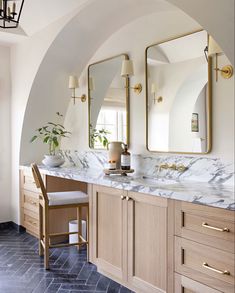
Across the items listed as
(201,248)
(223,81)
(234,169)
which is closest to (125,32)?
(223,81)

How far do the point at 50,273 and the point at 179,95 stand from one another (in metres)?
1.97

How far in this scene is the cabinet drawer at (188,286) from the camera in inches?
76.8

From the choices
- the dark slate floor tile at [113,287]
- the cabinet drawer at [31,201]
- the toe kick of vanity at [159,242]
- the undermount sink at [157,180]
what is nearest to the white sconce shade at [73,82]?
the cabinet drawer at [31,201]

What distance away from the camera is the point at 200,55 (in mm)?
2654

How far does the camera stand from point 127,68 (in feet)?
10.4

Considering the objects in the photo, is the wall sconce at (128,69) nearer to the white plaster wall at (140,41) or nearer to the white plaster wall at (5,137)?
the white plaster wall at (140,41)

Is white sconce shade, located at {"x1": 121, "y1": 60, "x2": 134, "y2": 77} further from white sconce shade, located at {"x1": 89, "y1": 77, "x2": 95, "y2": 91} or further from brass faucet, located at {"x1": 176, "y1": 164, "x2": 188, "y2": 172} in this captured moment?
brass faucet, located at {"x1": 176, "y1": 164, "x2": 188, "y2": 172}

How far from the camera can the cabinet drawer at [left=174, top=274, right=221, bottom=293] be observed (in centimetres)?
195

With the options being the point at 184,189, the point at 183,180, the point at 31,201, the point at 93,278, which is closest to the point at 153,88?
the point at 183,180

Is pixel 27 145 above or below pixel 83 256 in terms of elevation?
above

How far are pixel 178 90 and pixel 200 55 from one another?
347mm

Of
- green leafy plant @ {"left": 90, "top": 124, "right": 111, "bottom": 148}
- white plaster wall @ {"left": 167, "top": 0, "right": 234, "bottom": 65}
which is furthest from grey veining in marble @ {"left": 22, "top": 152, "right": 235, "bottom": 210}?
white plaster wall @ {"left": 167, "top": 0, "right": 234, "bottom": 65}

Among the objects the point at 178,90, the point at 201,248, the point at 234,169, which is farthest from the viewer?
the point at 178,90

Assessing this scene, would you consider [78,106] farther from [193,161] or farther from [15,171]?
[193,161]
